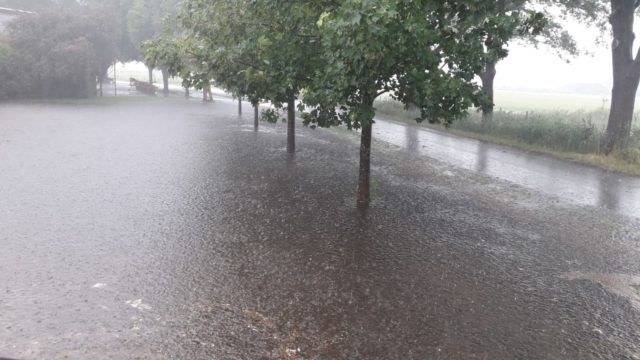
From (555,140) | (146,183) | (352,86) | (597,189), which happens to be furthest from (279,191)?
(555,140)

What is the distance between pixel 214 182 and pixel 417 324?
23.4 ft

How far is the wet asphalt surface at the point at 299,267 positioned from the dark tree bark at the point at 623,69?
786cm

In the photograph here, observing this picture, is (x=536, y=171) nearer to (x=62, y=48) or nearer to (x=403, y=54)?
(x=403, y=54)

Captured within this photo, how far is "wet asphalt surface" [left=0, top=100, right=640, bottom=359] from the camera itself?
4586 millimetres

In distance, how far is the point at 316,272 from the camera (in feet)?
20.3

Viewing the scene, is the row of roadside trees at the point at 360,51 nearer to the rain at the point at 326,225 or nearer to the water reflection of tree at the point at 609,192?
the rain at the point at 326,225

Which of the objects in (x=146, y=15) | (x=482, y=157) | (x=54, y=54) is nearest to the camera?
(x=482, y=157)

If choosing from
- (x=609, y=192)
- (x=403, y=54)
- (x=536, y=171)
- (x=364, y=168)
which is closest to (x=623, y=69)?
(x=536, y=171)

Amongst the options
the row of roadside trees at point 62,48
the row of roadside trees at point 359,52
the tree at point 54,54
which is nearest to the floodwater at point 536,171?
the row of roadside trees at point 359,52

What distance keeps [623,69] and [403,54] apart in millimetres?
14197

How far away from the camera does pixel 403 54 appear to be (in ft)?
21.3

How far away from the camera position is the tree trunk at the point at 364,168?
858 cm

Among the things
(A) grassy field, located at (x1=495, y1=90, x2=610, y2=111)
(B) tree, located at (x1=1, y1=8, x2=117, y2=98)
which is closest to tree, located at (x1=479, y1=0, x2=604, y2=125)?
(A) grassy field, located at (x1=495, y1=90, x2=610, y2=111)

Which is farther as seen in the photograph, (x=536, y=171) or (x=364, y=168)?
(x=536, y=171)
